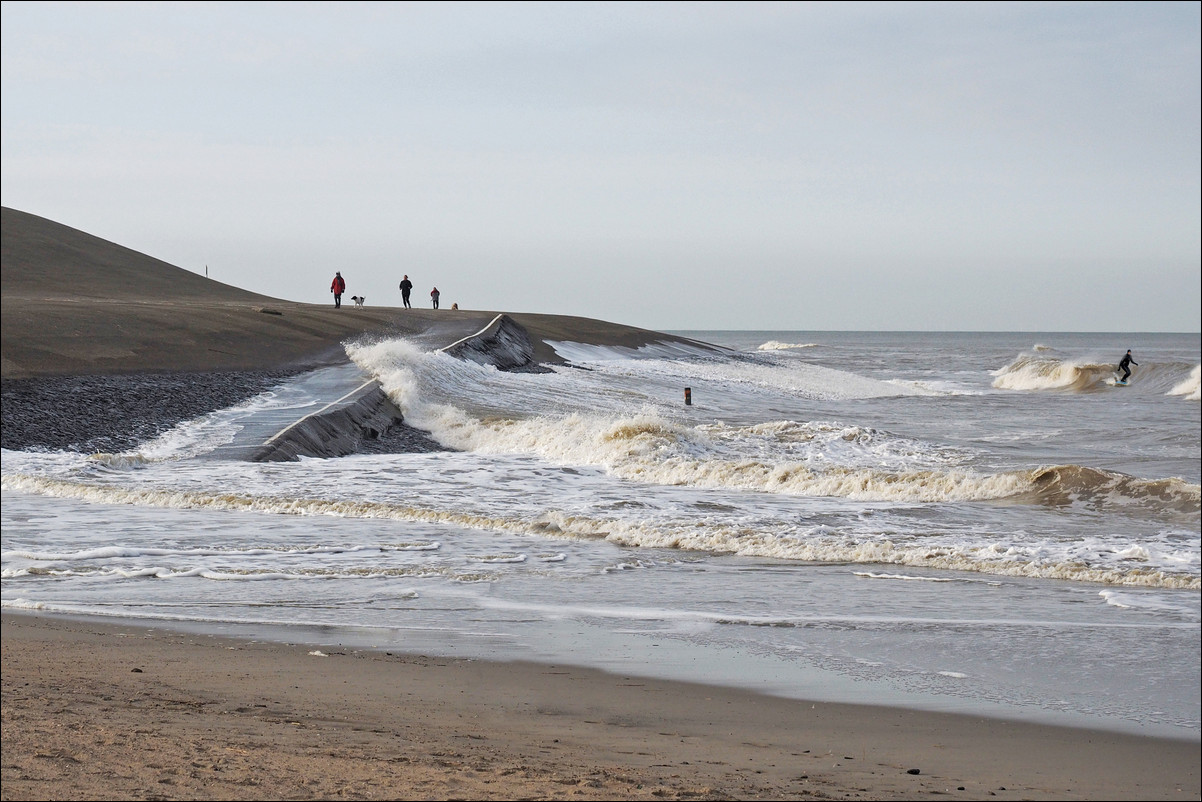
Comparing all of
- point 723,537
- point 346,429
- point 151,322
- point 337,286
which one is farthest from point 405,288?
point 723,537

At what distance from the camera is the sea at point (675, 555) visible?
243 inches

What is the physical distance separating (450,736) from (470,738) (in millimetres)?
89

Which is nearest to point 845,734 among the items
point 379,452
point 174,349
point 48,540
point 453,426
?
point 48,540

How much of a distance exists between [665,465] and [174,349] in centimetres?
1452

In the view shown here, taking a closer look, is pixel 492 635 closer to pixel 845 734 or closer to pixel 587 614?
pixel 587 614

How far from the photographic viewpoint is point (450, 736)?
14.8 feet

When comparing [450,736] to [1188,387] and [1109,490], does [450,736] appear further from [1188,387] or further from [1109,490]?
[1188,387]

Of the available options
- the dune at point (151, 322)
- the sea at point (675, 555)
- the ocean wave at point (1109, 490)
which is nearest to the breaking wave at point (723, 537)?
the sea at point (675, 555)

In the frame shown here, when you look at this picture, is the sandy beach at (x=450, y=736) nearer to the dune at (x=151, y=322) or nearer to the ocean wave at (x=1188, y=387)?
the dune at (x=151, y=322)

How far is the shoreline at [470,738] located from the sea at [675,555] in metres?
0.42

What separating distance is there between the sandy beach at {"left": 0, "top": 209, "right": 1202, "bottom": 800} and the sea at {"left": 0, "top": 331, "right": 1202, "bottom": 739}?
1.20ft

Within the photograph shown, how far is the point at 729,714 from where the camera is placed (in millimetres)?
5086

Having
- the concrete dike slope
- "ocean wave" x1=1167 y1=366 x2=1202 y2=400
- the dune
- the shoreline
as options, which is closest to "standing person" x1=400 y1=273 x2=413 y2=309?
the dune

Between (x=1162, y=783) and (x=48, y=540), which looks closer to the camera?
(x=1162, y=783)
